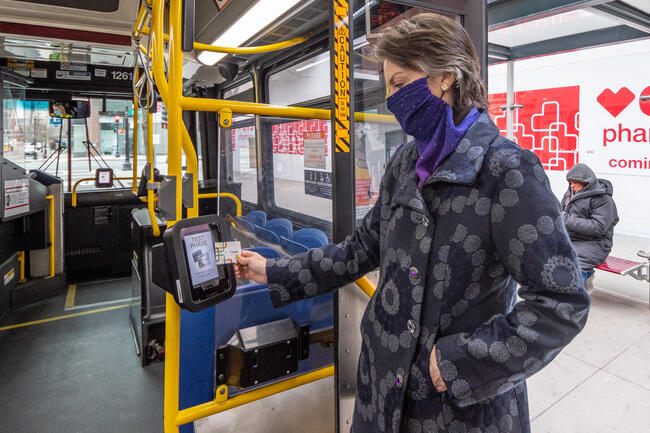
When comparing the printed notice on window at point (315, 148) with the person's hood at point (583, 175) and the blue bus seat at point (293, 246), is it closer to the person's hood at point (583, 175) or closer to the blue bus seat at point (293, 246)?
the blue bus seat at point (293, 246)

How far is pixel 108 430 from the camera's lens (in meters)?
2.54

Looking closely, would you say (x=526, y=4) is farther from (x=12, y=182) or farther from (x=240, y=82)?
(x=12, y=182)

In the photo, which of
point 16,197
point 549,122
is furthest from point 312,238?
point 549,122

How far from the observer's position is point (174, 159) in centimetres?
148

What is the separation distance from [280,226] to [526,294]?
249cm

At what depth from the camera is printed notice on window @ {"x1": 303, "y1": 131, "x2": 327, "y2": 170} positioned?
3.04m

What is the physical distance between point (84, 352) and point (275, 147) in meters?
2.29

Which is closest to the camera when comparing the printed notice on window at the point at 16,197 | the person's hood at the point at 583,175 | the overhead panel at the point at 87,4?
the overhead panel at the point at 87,4

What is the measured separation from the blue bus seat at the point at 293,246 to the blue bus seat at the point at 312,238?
0.16 meters

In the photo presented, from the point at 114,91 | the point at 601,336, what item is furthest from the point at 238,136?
the point at 601,336

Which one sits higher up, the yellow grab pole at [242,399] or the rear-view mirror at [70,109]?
the rear-view mirror at [70,109]

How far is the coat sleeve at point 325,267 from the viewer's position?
1322mm

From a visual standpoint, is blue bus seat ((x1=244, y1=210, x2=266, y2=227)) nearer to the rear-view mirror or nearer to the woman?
the woman

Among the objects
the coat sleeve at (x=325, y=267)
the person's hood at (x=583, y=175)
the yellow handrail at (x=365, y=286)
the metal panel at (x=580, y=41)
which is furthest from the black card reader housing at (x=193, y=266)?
the metal panel at (x=580, y=41)
